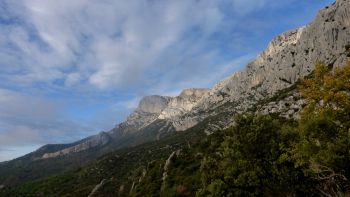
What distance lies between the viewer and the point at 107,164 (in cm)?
19088

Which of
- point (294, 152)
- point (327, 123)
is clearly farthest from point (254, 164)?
point (327, 123)

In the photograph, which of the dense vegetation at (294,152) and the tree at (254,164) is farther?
the tree at (254,164)

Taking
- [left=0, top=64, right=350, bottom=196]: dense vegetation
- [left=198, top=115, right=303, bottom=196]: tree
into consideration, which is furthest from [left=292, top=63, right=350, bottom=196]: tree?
[left=198, top=115, right=303, bottom=196]: tree

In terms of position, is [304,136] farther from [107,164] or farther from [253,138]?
[107,164]

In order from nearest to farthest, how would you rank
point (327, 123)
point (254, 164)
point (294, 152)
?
point (327, 123) < point (294, 152) < point (254, 164)

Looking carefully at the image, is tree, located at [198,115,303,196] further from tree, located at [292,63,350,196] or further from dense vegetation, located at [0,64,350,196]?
tree, located at [292,63,350,196]

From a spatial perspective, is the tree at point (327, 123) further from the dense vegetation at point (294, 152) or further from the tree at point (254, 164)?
the tree at point (254, 164)

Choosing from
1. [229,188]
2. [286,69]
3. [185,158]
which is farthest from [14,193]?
[229,188]

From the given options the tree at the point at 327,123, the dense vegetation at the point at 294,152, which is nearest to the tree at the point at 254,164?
the dense vegetation at the point at 294,152

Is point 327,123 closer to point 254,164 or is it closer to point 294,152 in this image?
point 294,152

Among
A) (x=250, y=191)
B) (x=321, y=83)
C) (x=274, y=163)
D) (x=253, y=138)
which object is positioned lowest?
(x=250, y=191)

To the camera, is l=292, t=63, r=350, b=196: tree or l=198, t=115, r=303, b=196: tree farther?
l=198, t=115, r=303, b=196: tree

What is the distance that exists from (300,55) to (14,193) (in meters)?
182

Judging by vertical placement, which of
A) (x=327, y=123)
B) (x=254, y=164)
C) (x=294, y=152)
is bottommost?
(x=254, y=164)
